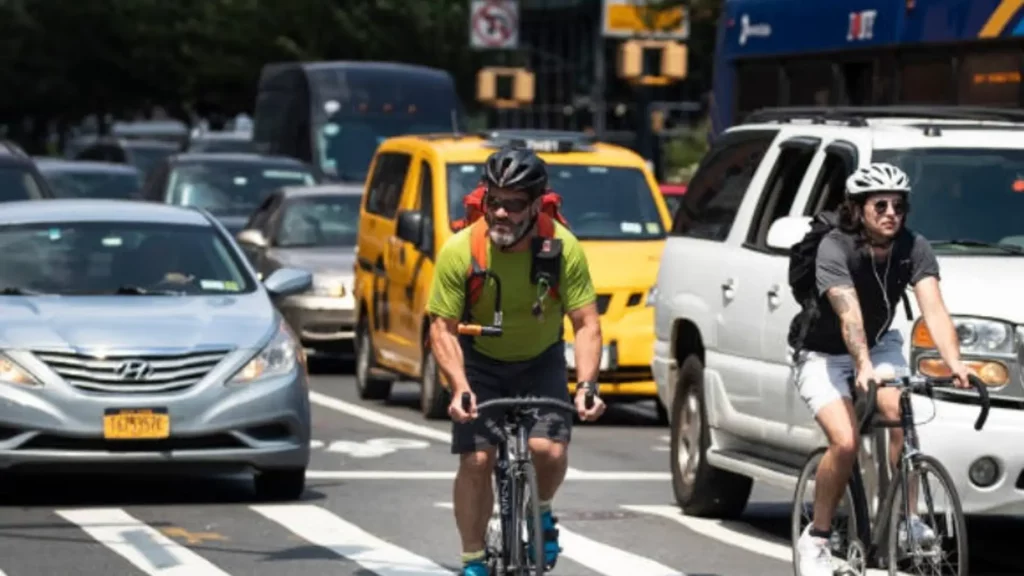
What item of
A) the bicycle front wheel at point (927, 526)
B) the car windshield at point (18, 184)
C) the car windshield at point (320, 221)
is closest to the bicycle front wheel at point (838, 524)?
the bicycle front wheel at point (927, 526)

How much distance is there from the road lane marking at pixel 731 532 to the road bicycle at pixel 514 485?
2.90 meters

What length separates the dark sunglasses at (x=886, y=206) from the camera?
9.98m

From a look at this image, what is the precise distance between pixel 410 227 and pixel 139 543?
22.4ft

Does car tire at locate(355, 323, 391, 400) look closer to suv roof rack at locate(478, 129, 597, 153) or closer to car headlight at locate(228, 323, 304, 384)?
suv roof rack at locate(478, 129, 597, 153)

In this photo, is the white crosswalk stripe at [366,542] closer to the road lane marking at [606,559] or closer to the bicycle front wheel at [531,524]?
the road lane marking at [606,559]

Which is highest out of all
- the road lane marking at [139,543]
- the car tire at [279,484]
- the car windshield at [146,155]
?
the road lane marking at [139,543]

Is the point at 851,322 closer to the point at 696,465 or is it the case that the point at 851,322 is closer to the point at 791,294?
the point at 791,294

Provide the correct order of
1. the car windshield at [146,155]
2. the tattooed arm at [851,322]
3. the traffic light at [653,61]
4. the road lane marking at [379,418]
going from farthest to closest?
the car windshield at [146,155]
the traffic light at [653,61]
the road lane marking at [379,418]
the tattooed arm at [851,322]

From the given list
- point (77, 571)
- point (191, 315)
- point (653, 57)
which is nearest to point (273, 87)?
point (653, 57)

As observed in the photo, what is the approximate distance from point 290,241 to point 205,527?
1206 cm

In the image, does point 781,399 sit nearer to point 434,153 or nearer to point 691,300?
point 691,300

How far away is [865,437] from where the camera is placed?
10.9 m

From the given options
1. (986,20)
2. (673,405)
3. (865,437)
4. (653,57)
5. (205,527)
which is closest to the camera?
(865,437)

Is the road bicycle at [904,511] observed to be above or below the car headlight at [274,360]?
above
